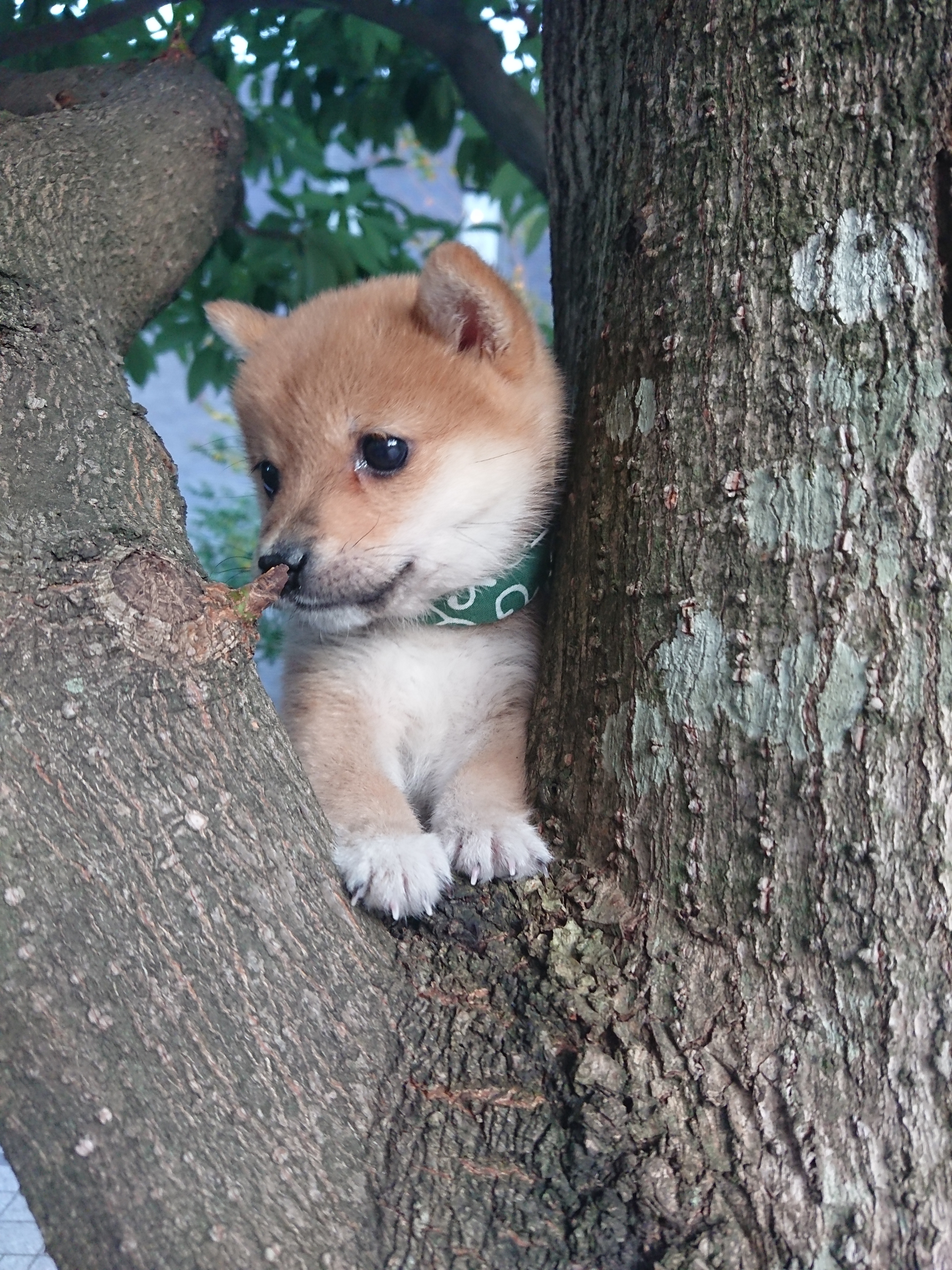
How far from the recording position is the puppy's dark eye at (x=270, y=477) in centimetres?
230

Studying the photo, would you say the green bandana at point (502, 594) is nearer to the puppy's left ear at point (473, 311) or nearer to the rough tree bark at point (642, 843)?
the puppy's left ear at point (473, 311)

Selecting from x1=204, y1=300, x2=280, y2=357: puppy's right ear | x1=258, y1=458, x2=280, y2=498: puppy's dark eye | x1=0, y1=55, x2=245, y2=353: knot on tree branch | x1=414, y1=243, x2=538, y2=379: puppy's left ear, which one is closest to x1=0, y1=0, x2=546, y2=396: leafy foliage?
x1=0, y1=55, x2=245, y2=353: knot on tree branch

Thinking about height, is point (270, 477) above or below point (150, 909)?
below

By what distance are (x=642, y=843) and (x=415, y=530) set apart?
0.91 metres

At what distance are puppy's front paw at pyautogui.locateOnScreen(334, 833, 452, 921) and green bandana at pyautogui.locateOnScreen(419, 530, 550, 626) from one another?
1.90 ft

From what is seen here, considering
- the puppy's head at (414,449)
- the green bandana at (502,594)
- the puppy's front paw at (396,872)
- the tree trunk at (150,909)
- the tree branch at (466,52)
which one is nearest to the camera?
the tree trunk at (150,909)

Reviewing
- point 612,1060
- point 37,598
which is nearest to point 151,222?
point 37,598

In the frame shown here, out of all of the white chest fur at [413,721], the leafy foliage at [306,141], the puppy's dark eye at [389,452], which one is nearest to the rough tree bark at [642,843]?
the white chest fur at [413,721]

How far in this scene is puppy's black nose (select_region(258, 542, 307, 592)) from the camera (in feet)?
6.47

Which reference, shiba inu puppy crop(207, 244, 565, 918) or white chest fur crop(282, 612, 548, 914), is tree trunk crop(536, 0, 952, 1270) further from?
shiba inu puppy crop(207, 244, 565, 918)

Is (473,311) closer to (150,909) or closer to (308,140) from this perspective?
(150,909)

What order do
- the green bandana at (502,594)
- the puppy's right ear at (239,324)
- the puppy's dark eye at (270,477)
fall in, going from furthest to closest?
the puppy's right ear at (239,324)
the puppy's dark eye at (270,477)
the green bandana at (502,594)

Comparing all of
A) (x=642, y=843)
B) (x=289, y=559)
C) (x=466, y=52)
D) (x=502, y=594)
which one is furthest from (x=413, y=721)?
(x=466, y=52)

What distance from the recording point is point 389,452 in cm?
208
